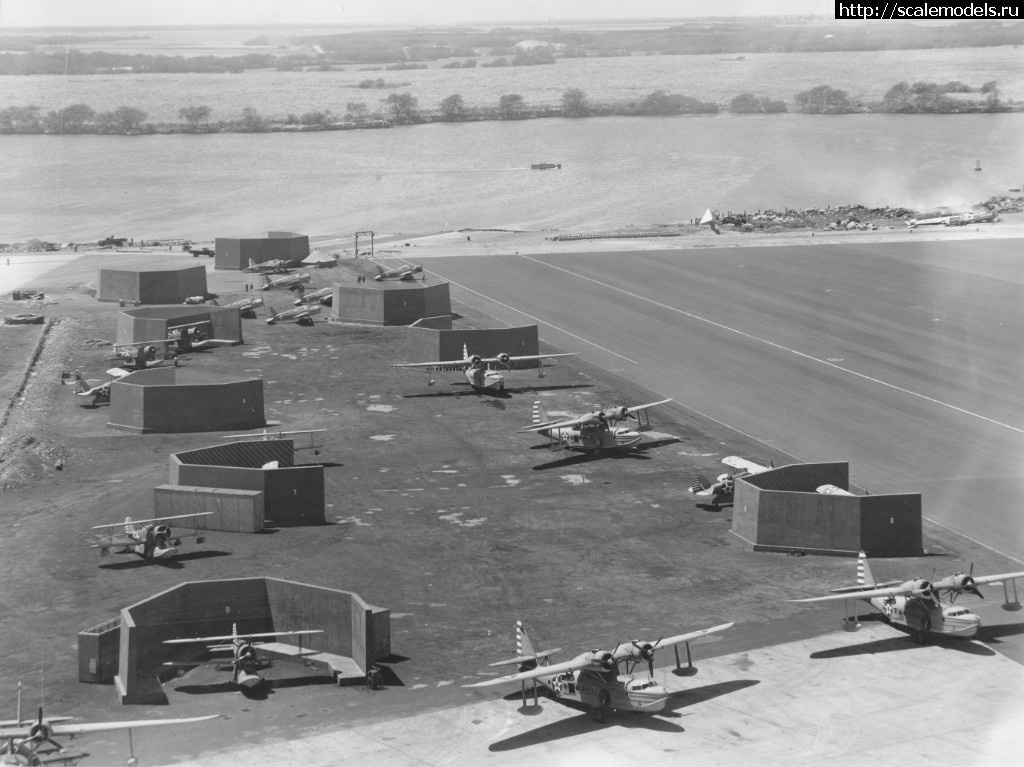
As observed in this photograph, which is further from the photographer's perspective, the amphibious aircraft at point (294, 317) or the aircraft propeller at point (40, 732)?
the amphibious aircraft at point (294, 317)

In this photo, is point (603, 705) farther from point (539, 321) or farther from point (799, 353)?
point (539, 321)

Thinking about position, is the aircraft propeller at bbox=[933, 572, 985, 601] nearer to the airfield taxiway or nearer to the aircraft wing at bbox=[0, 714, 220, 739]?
the airfield taxiway

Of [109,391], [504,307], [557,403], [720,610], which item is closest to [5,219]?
[504,307]

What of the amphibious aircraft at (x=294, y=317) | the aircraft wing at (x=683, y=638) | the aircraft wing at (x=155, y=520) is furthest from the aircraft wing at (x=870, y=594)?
the amphibious aircraft at (x=294, y=317)

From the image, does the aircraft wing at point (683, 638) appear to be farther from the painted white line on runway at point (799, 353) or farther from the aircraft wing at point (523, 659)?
the painted white line on runway at point (799, 353)

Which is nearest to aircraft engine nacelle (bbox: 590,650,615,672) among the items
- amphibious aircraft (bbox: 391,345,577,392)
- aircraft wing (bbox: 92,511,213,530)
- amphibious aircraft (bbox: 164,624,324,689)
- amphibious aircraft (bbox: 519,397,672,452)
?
amphibious aircraft (bbox: 164,624,324,689)

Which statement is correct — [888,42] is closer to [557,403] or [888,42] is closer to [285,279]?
[285,279]

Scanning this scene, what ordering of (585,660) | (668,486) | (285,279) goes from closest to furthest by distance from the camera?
(585,660) < (668,486) < (285,279)
